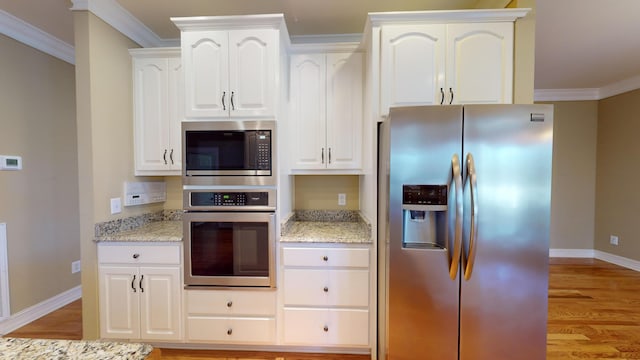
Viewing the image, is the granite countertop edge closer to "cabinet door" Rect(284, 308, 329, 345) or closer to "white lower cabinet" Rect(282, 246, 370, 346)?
"white lower cabinet" Rect(282, 246, 370, 346)

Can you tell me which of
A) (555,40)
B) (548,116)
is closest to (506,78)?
(548,116)

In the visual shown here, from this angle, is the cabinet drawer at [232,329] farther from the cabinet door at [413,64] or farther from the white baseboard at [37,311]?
the cabinet door at [413,64]

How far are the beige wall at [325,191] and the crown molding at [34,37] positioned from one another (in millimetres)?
2645

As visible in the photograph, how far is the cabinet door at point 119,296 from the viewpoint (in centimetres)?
202

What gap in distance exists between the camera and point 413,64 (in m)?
1.86

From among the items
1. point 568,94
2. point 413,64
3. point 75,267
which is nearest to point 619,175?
point 568,94

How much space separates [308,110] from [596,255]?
16.9 ft

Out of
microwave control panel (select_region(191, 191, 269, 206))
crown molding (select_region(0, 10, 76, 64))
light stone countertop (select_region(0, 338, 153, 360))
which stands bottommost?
light stone countertop (select_region(0, 338, 153, 360))

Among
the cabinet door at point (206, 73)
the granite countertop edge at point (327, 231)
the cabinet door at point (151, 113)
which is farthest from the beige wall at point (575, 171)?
the cabinet door at point (151, 113)

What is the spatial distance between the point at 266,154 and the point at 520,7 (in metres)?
2.05

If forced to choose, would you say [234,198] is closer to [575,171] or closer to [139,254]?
[139,254]

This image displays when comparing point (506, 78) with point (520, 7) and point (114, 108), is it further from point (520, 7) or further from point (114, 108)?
point (114, 108)

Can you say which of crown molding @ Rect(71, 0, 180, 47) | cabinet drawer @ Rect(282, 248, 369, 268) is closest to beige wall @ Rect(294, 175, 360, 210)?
cabinet drawer @ Rect(282, 248, 369, 268)

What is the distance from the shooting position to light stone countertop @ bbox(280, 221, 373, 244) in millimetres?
1954
